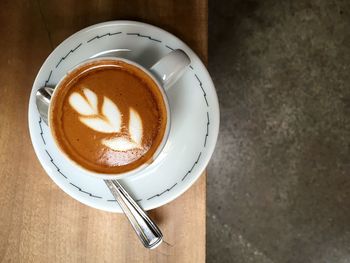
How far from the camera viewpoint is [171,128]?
0.78 meters

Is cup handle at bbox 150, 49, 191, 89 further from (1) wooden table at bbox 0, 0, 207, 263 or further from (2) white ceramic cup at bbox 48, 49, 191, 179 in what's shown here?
(1) wooden table at bbox 0, 0, 207, 263

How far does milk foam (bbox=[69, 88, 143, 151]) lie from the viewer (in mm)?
715

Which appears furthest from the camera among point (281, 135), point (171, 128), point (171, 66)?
point (281, 135)

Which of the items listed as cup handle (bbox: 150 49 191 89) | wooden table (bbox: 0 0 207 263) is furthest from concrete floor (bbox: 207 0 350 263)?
cup handle (bbox: 150 49 191 89)

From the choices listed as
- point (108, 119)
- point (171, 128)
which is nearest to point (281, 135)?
point (171, 128)

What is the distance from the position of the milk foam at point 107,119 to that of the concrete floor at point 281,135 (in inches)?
25.1

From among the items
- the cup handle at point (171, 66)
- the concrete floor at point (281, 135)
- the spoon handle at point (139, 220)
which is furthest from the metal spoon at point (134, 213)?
the concrete floor at point (281, 135)

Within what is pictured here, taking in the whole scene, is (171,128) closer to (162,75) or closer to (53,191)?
(162,75)

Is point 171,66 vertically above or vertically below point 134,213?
above

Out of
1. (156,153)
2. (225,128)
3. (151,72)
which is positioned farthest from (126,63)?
(225,128)

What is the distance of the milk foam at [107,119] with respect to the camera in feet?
2.35

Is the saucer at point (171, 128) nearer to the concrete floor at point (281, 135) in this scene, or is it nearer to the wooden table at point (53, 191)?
the wooden table at point (53, 191)

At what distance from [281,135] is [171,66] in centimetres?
74

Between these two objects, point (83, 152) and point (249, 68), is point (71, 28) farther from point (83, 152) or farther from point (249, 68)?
point (249, 68)
